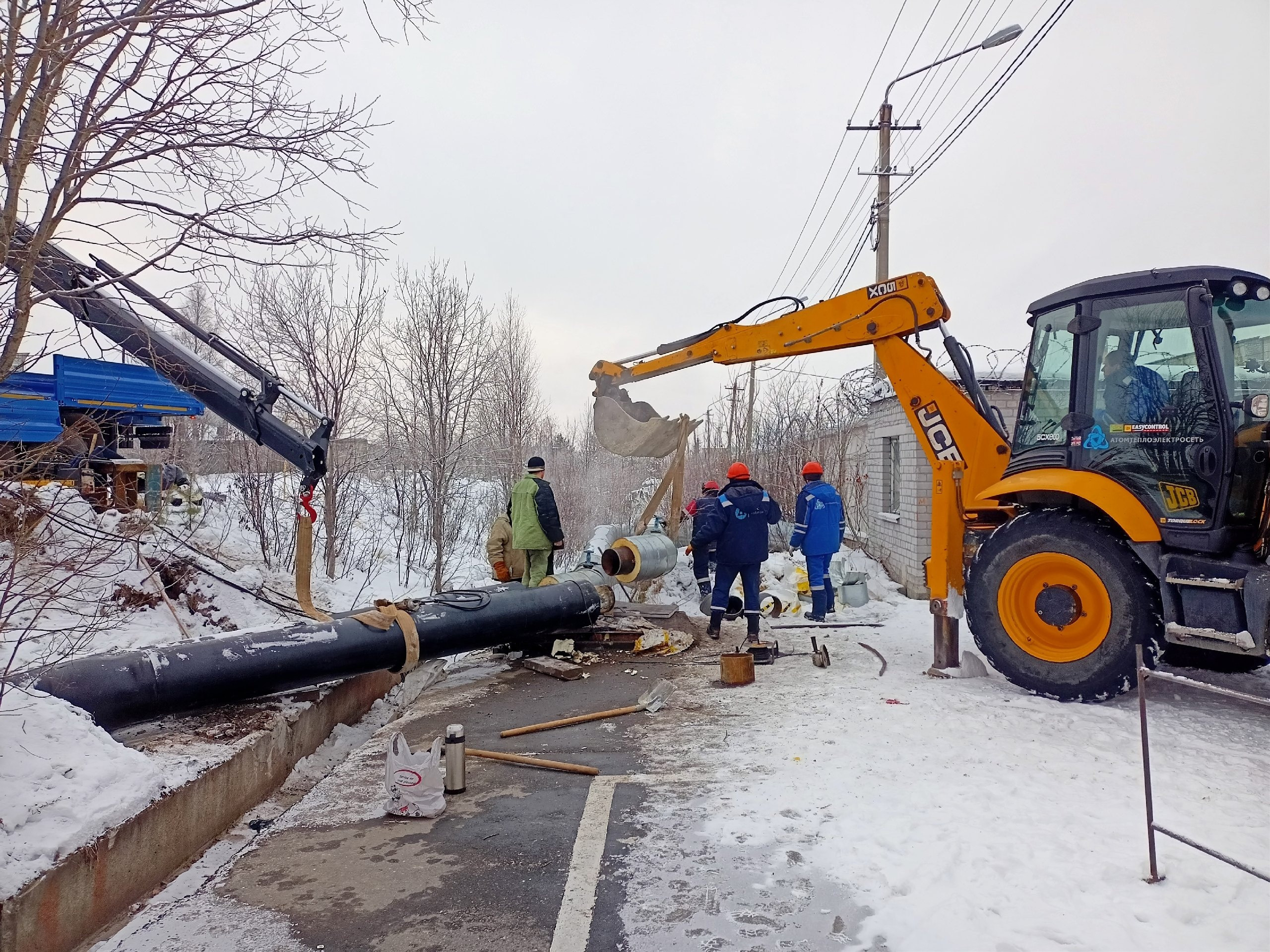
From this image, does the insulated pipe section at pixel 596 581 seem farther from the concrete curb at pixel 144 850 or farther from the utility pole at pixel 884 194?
the utility pole at pixel 884 194

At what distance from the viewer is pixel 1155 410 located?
5.62 meters

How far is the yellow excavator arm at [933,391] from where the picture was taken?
693cm

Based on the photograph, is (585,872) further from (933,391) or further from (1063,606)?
(933,391)

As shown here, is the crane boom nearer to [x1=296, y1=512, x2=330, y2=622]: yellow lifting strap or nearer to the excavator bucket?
[x1=296, y1=512, x2=330, y2=622]: yellow lifting strap

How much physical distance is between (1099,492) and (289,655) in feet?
19.8

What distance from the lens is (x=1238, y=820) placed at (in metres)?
3.79

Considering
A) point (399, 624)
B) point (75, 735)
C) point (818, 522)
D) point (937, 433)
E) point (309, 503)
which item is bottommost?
point (75, 735)

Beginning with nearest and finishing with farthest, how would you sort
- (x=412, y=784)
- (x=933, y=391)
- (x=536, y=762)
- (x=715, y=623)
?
1. (x=412, y=784)
2. (x=536, y=762)
3. (x=933, y=391)
4. (x=715, y=623)


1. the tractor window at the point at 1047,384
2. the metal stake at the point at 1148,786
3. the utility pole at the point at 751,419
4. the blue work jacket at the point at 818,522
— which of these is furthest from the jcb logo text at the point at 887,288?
the utility pole at the point at 751,419

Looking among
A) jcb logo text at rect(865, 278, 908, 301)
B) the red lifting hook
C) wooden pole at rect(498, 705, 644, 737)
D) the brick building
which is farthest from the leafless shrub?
the brick building

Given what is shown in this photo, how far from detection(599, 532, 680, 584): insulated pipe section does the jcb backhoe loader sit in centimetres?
402

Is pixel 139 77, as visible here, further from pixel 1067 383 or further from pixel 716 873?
pixel 1067 383

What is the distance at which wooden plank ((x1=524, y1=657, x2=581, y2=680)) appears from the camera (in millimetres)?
7410

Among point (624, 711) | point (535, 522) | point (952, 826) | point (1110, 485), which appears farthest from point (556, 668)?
point (1110, 485)
